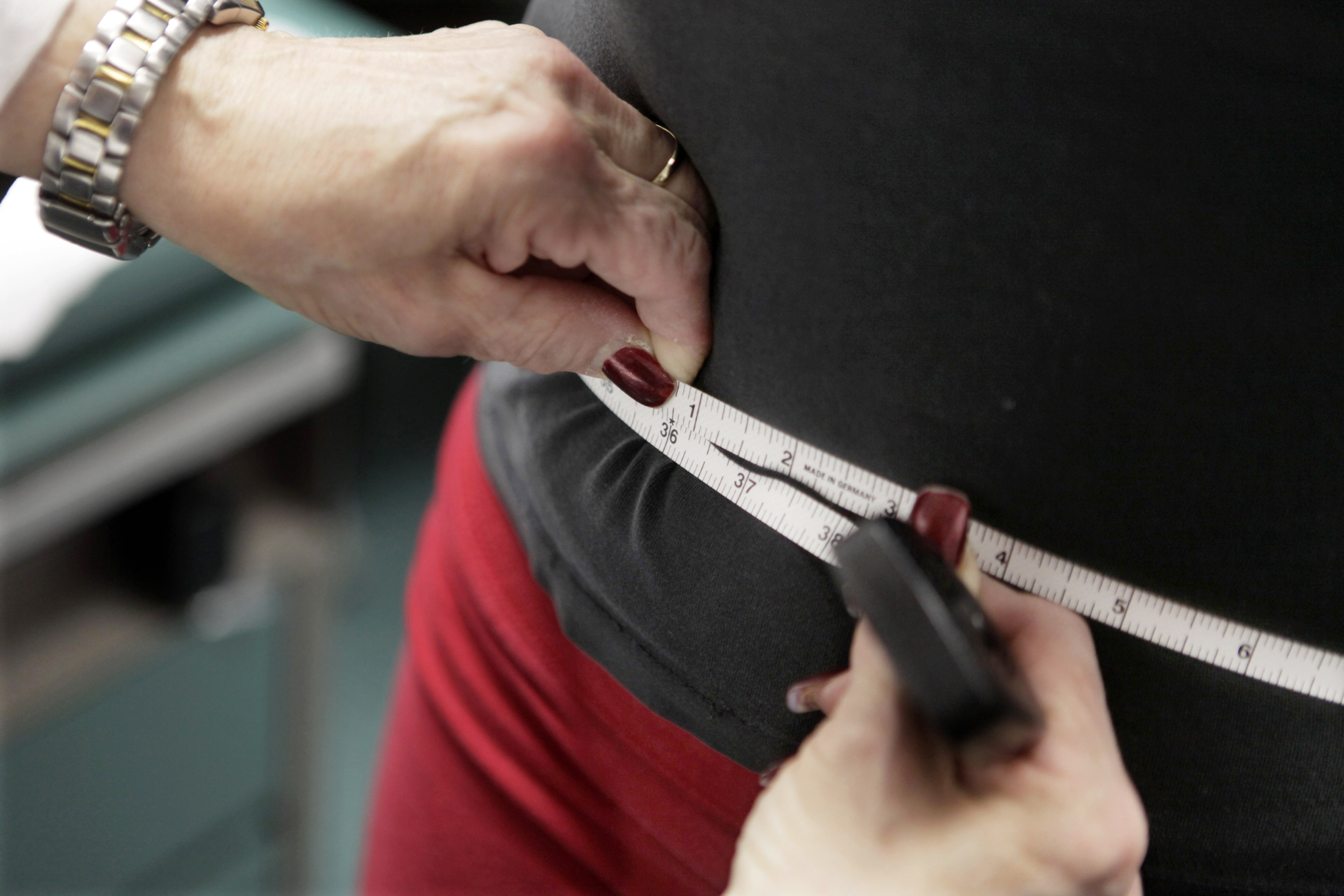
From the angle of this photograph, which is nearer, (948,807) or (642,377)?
(948,807)

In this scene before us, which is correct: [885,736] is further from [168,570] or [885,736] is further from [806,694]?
[168,570]

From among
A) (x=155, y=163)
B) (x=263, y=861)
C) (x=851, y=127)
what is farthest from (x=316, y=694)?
(x=851, y=127)

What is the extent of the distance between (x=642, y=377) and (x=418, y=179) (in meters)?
0.19

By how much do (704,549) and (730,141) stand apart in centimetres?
24

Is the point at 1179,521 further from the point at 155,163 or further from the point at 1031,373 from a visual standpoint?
the point at 155,163

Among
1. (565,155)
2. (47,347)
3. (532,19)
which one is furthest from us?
(47,347)

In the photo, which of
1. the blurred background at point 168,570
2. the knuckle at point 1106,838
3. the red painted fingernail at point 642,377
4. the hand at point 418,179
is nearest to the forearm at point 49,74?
the hand at point 418,179

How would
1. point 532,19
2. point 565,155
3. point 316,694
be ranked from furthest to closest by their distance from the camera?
1. point 316,694
2. point 532,19
3. point 565,155

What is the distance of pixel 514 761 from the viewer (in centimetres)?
84

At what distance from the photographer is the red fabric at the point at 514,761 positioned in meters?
0.72

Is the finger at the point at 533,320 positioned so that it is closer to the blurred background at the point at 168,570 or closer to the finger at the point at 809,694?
the finger at the point at 809,694

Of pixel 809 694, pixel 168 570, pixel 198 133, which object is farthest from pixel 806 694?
pixel 168 570

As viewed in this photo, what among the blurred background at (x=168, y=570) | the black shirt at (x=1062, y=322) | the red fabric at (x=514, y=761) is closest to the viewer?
the black shirt at (x=1062, y=322)

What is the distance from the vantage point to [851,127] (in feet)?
1.66
